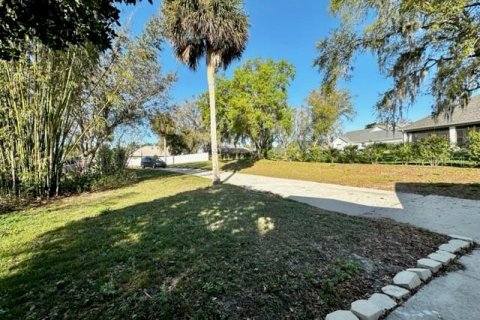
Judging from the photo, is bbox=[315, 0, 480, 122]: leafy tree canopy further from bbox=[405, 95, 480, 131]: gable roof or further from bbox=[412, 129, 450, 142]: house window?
bbox=[412, 129, 450, 142]: house window

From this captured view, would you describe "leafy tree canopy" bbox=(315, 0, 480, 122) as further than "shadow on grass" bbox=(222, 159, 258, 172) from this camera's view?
No

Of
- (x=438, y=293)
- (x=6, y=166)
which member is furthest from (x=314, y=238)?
(x=6, y=166)

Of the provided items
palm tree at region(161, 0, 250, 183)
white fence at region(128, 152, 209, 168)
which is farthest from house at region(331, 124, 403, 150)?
palm tree at region(161, 0, 250, 183)

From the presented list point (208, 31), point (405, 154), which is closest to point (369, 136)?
point (405, 154)

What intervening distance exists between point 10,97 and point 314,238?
7.79 metres

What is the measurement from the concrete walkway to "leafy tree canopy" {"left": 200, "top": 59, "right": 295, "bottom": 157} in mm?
12712

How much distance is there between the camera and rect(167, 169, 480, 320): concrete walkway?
2.08 m

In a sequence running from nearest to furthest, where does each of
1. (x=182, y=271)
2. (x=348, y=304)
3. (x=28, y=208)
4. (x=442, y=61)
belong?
(x=348, y=304) → (x=182, y=271) → (x=28, y=208) → (x=442, y=61)

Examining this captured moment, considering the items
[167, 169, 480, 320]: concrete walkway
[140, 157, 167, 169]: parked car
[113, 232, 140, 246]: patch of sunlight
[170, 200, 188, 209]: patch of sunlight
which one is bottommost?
[167, 169, 480, 320]: concrete walkway

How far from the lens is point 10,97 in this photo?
6484 millimetres

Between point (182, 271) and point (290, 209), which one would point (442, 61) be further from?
point (182, 271)

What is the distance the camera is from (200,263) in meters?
2.73

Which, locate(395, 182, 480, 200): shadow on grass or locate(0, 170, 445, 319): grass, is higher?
locate(0, 170, 445, 319): grass

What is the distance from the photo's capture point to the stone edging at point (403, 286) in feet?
6.46
